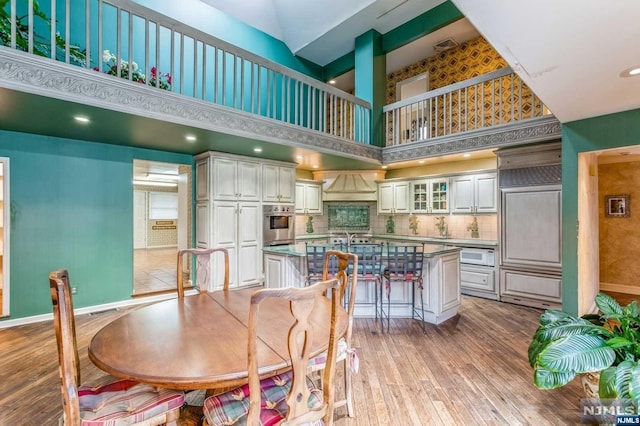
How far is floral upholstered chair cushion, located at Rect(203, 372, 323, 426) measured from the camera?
4.30ft

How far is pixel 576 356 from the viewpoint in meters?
1.77

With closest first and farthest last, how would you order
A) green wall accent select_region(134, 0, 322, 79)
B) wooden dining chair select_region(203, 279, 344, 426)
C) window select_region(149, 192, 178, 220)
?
wooden dining chair select_region(203, 279, 344, 426) < green wall accent select_region(134, 0, 322, 79) < window select_region(149, 192, 178, 220)

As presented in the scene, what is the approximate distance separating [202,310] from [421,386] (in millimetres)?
1861

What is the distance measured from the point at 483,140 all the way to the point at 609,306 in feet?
10.5

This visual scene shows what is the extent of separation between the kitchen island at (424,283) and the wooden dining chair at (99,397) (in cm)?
252

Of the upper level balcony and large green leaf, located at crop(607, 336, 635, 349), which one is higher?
the upper level balcony

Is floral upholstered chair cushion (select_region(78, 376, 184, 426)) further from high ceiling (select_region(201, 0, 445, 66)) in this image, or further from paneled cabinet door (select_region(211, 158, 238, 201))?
high ceiling (select_region(201, 0, 445, 66))

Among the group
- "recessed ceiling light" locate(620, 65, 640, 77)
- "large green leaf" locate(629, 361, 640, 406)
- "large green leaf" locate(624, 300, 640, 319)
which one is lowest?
"large green leaf" locate(629, 361, 640, 406)

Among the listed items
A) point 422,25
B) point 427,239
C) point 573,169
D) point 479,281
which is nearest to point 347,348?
point 573,169

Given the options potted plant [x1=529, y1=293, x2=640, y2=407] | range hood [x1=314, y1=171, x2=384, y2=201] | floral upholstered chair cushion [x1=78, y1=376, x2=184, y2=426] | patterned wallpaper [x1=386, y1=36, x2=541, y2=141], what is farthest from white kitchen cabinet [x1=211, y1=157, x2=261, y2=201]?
potted plant [x1=529, y1=293, x2=640, y2=407]

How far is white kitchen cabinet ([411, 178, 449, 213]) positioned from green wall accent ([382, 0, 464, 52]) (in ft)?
9.04

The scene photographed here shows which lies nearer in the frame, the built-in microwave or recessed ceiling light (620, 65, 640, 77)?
recessed ceiling light (620, 65, 640, 77)

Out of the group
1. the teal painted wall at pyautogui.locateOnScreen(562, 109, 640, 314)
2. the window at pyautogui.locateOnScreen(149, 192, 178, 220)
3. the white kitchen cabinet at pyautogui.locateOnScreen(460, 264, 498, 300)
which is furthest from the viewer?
the window at pyautogui.locateOnScreen(149, 192, 178, 220)

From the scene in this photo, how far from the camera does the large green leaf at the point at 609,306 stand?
2.11 metres
